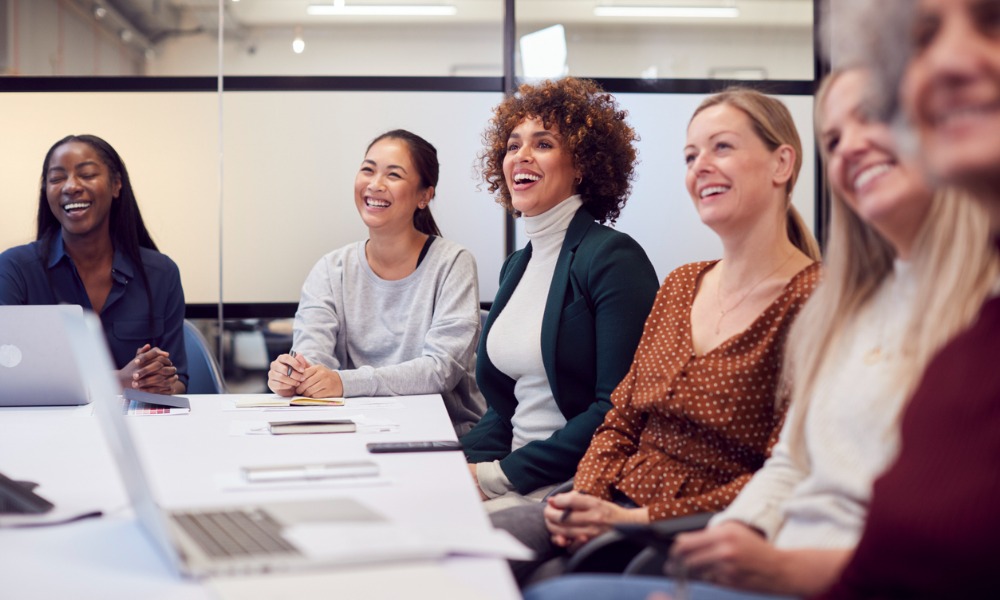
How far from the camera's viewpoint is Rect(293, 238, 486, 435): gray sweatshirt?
9.81 ft

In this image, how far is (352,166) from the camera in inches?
166

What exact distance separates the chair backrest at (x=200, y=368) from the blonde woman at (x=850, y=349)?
2.23 meters

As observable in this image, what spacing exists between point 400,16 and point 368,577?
346cm

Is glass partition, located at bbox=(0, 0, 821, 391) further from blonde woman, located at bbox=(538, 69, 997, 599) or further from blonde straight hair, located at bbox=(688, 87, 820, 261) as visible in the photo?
blonde woman, located at bbox=(538, 69, 997, 599)

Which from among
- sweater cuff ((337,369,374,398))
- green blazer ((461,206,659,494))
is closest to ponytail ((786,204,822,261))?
green blazer ((461,206,659,494))

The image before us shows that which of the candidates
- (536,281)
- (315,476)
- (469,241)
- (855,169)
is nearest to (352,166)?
(469,241)

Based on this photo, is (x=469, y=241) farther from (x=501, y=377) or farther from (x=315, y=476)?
(x=315, y=476)

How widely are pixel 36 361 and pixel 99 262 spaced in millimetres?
1022

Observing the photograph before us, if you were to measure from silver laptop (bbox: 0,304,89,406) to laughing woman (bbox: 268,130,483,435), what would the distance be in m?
0.67

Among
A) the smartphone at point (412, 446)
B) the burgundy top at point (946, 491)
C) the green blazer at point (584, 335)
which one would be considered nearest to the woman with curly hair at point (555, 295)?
the green blazer at point (584, 335)

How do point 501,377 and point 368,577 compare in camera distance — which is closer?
point 368,577

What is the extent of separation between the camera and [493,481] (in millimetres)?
2381

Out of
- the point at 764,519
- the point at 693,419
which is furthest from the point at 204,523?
the point at 693,419

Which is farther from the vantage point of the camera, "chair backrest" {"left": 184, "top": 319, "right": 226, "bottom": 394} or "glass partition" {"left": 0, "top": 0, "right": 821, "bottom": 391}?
"glass partition" {"left": 0, "top": 0, "right": 821, "bottom": 391}
